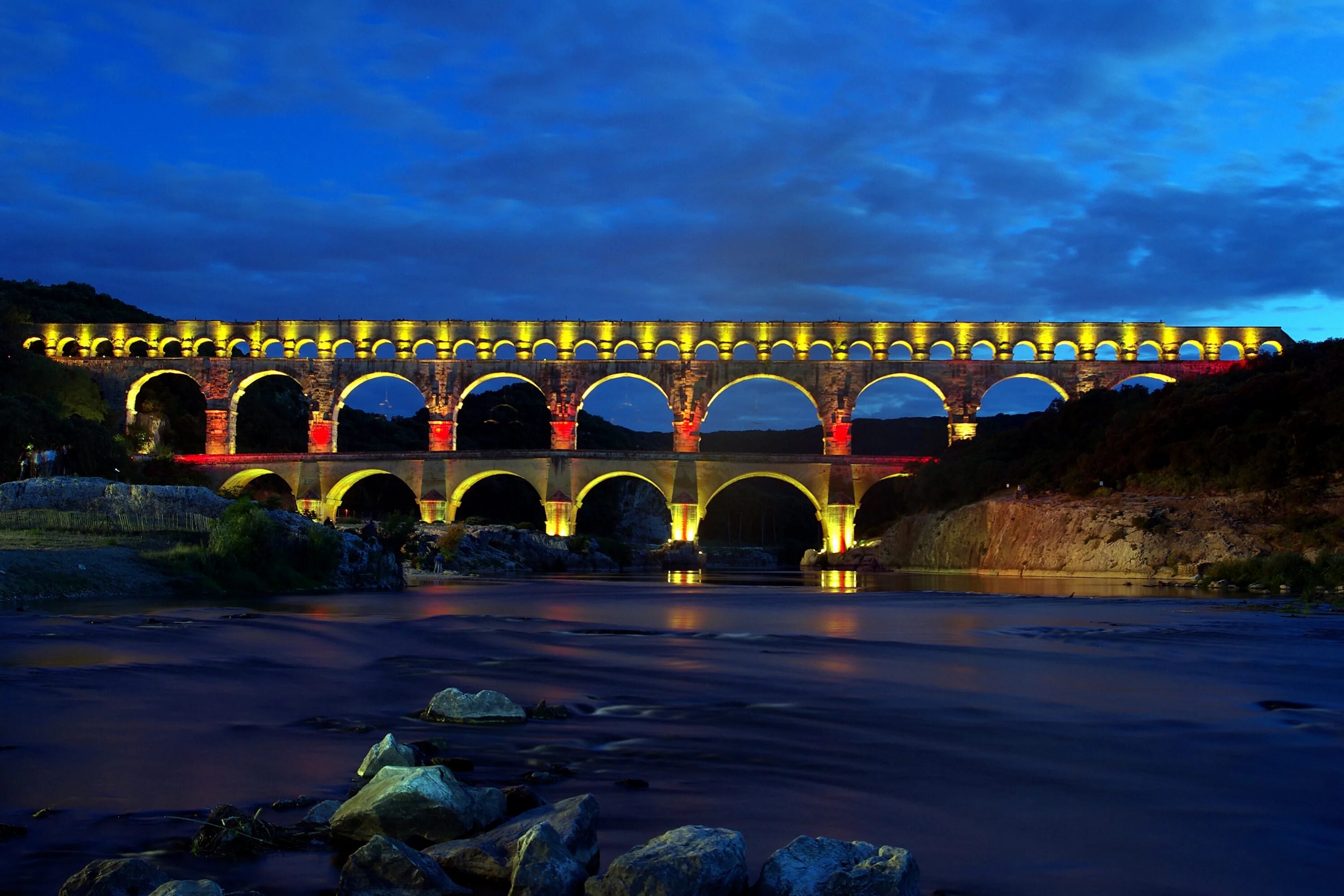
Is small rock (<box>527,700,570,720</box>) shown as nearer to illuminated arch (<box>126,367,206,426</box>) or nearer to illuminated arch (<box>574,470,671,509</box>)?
illuminated arch (<box>574,470,671,509</box>)

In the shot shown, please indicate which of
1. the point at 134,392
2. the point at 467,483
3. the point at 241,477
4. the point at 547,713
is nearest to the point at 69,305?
the point at 134,392

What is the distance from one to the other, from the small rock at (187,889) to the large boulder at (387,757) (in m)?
1.40

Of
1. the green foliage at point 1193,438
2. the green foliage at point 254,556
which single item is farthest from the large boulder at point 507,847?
the green foliage at point 1193,438

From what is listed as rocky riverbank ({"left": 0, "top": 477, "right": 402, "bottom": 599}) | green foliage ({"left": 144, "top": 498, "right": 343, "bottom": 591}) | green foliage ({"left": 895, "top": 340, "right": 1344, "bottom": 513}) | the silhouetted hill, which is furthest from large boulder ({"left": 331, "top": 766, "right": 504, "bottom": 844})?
the silhouetted hill

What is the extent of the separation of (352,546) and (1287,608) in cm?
1727

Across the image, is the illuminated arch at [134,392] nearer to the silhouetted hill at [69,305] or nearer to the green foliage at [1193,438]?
the silhouetted hill at [69,305]

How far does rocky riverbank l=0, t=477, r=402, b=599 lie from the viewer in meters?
15.1

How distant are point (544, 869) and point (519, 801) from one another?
0.80 metres

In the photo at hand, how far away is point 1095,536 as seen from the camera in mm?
31109

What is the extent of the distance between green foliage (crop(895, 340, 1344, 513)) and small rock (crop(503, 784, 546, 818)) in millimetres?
28166

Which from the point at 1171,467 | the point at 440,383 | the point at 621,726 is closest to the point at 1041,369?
the point at 1171,467

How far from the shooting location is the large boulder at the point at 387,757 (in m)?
4.27

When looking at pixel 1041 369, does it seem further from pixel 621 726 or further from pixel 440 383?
pixel 621 726

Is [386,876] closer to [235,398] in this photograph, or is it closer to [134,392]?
[235,398]
